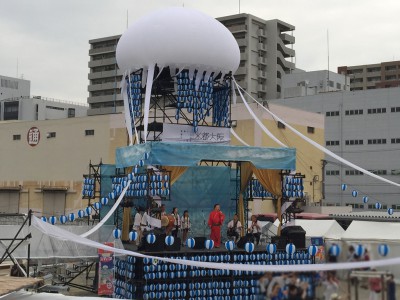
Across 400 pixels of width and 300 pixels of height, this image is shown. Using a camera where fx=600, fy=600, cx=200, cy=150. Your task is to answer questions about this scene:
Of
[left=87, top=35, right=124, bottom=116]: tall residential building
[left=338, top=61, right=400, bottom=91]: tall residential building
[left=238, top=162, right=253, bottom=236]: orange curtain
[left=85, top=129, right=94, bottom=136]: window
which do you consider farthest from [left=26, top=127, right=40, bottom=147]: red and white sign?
[left=338, top=61, right=400, bottom=91]: tall residential building

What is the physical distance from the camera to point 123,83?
26.9 meters

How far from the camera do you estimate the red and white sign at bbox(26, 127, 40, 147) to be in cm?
6562

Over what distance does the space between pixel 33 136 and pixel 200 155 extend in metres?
47.8

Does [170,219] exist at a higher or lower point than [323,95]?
lower

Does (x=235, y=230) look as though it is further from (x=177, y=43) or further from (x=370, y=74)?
(x=370, y=74)

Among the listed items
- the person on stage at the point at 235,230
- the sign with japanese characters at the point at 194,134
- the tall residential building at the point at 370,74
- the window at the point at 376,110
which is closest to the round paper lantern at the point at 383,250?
the person on stage at the point at 235,230

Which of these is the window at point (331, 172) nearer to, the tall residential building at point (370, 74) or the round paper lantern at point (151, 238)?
the tall residential building at point (370, 74)

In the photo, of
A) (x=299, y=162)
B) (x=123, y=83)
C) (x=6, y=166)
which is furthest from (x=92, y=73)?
(x=123, y=83)

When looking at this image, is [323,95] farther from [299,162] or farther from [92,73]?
[92,73]

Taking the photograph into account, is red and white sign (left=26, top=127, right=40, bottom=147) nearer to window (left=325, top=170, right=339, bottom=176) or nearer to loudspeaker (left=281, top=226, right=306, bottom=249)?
window (left=325, top=170, right=339, bottom=176)

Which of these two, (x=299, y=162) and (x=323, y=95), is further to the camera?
Result: (x=323, y=95)

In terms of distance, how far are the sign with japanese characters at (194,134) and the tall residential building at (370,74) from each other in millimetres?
97255

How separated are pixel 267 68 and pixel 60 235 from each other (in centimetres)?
8158

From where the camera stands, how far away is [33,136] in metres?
66.0
